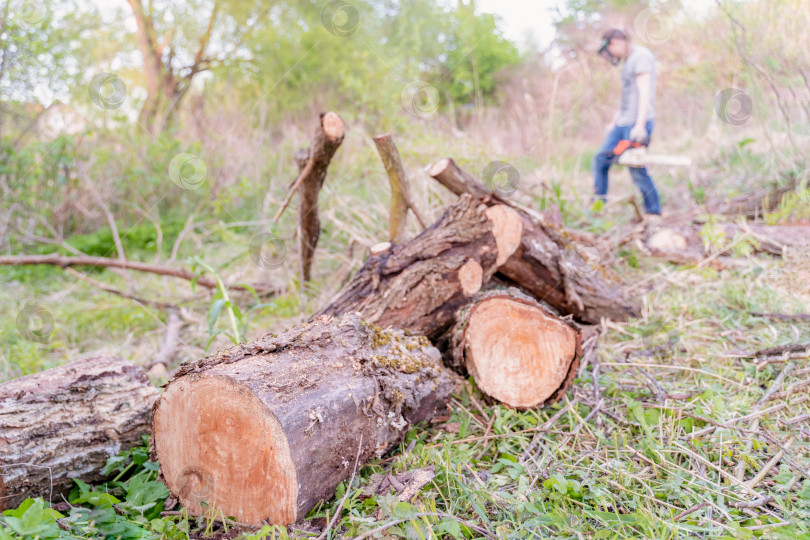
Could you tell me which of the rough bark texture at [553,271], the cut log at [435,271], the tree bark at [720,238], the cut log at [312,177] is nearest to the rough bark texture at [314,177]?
the cut log at [312,177]

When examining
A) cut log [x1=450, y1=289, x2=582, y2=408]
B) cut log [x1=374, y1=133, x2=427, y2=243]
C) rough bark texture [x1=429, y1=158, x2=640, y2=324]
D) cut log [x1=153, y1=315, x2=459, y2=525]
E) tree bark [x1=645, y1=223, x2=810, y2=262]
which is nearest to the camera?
cut log [x1=153, y1=315, x2=459, y2=525]

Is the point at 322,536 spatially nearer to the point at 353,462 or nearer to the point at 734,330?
the point at 353,462

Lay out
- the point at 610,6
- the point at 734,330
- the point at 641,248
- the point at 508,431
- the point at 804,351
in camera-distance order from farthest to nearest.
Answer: the point at 610,6 < the point at 641,248 < the point at 734,330 < the point at 804,351 < the point at 508,431

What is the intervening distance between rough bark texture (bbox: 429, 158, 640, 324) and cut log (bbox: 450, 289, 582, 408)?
0.52 m

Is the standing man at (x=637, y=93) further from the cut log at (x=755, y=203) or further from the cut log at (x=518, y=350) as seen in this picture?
the cut log at (x=518, y=350)

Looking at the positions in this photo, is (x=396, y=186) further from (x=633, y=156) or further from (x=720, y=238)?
(x=633, y=156)

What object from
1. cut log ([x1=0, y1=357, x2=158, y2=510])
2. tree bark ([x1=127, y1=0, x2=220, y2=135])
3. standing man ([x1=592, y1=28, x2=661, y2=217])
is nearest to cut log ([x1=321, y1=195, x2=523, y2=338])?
cut log ([x1=0, y1=357, x2=158, y2=510])

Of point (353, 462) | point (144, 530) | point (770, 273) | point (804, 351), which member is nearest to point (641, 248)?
point (770, 273)

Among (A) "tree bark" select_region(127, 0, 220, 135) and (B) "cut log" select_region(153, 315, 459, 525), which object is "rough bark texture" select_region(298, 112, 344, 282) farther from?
(A) "tree bark" select_region(127, 0, 220, 135)

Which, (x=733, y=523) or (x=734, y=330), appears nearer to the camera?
(x=733, y=523)

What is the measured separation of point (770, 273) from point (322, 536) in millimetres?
3254

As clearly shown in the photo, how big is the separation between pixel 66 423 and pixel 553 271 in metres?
2.13

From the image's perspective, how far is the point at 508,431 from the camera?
191cm

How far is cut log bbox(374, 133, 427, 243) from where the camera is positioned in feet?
9.62
